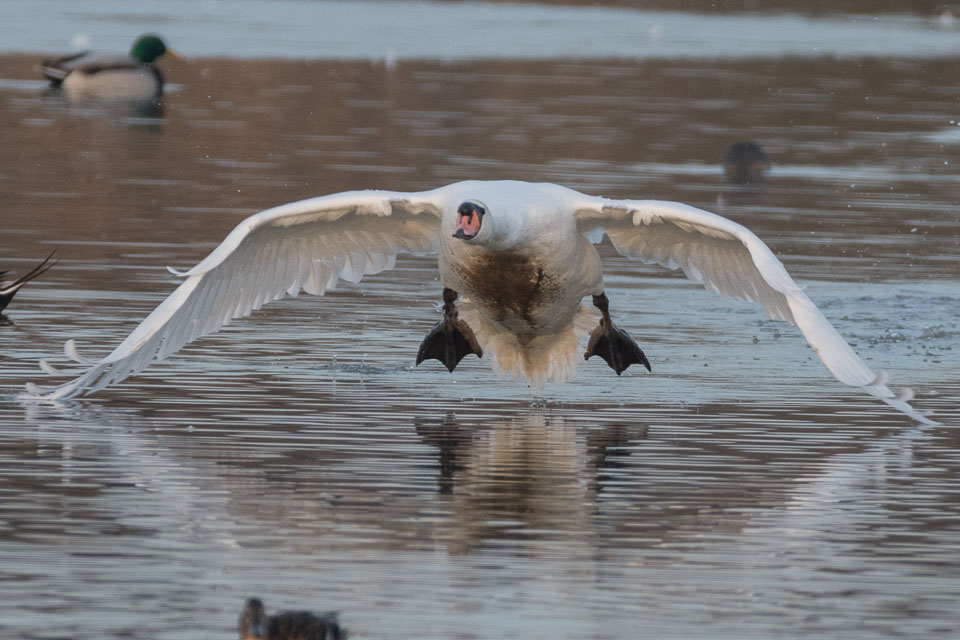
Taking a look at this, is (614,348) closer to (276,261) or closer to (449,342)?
(449,342)

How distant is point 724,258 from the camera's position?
35.4 ft

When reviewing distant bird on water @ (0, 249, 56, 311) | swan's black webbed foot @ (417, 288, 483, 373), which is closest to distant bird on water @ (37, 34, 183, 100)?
distant bird on water @ (0, 249, 56, 311)

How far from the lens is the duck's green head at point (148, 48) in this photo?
100 ft

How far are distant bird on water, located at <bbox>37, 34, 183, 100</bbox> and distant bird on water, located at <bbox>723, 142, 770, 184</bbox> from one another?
10.7 metres

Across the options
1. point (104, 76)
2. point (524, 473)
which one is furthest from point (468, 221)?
point (104, 76)

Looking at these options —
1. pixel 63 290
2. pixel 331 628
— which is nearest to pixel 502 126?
pixel 63 290

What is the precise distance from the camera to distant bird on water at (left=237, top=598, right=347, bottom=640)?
20.1 feet

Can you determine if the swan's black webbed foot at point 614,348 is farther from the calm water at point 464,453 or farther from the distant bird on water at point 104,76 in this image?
the distant bird on water at point 104,76

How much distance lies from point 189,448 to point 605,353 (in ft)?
8.35

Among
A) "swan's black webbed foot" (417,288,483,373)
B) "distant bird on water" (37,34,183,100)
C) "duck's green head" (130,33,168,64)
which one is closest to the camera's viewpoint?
"swan's black webbed foot" (417,288,483,373)

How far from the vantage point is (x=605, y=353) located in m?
11.1

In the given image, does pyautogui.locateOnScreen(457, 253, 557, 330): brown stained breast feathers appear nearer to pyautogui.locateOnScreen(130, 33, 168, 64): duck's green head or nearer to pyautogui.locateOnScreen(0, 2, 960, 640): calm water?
pyautogui.locateOnScreen(0, 2, 960, 640): calm water

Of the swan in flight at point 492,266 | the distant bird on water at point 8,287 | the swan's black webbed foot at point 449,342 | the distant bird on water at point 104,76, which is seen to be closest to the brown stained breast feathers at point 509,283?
the swan in flight at point 492,266

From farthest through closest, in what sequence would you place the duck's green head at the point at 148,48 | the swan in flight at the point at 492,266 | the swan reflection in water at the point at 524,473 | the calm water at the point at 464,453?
the duck's green head at the point at 148,48 → the swan in flight at the point at 492,266 → the swan reflection in water at the point at 524,473 → the calm water at the point at 464,453
